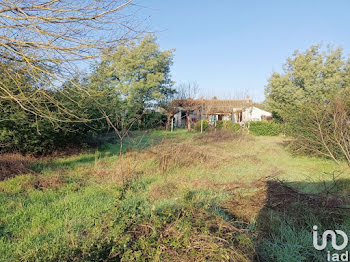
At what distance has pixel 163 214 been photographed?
259cm

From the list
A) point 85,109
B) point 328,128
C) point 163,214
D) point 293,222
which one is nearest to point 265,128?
point 328,128

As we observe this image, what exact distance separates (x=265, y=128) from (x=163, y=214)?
20972 millimetres

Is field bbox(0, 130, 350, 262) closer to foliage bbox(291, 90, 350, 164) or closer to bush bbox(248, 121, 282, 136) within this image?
foliage bbox(291, 90, 350, 164)

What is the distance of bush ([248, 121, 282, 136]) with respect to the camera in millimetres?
21109

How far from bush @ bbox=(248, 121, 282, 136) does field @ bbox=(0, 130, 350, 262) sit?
48.5 feet

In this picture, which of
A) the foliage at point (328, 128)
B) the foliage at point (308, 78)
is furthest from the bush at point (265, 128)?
the foliage at point (328, 128)

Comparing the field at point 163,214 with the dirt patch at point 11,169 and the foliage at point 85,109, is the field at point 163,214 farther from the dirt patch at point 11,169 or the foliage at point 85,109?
the foliage at point 85,109

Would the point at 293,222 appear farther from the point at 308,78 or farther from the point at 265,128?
the point at 308,78

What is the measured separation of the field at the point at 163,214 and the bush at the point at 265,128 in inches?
582

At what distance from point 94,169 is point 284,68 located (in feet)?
80.5

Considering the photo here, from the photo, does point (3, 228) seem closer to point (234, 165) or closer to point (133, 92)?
point (234, 165)

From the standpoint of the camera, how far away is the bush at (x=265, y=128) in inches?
831

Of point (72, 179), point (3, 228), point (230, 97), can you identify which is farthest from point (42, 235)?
point (230, 97)

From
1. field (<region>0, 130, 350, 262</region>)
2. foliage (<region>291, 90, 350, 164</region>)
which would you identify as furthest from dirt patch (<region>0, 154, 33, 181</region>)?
foliage (<region>291, 90, 350, 164</region>)
